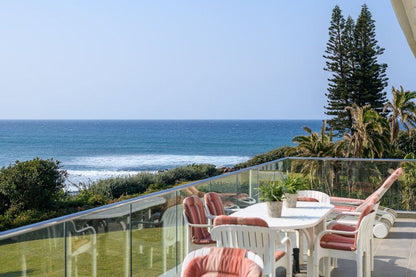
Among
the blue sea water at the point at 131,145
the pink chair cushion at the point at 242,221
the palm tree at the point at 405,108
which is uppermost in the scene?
the palm tree at the point at 405,108

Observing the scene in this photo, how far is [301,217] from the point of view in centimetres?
461

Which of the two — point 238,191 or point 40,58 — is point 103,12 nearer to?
point 40,58

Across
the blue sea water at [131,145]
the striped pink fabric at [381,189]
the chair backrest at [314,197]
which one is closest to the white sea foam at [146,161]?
the blue sea water at [131,145]

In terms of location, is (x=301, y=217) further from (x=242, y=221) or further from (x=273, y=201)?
(x=242, y=221)

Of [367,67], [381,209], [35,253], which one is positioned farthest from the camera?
[367,67]

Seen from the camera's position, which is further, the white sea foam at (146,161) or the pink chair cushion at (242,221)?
the white sea foam at (146,161)

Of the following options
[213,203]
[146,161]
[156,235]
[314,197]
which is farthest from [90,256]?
[146,161]

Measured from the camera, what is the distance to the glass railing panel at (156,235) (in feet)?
13.5

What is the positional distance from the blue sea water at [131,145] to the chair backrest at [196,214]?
3221cm

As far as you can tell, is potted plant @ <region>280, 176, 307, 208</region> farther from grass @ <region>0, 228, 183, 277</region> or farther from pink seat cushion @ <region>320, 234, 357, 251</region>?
grass @ <region>0, 228, 183, 277</region>

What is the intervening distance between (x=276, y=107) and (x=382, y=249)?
144ft

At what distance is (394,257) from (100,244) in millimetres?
3654

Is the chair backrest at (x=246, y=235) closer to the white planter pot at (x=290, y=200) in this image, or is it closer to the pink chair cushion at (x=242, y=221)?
the pink chair cushion at (x=242, y=221)

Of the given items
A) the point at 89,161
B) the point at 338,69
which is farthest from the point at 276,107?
the point at 338,69
